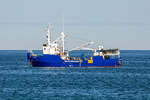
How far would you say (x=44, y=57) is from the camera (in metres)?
122

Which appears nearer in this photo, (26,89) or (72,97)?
(72,97)

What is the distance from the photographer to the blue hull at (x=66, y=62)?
12220 cm

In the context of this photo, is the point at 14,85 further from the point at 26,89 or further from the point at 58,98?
the point at 58,98

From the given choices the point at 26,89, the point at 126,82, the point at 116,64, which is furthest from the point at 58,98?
the point at 116,64

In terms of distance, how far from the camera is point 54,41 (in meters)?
127

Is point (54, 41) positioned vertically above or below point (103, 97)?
above

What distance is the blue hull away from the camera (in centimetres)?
12220

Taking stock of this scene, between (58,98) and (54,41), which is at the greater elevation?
(54,41)

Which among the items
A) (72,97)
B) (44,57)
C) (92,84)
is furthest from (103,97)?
(44,57)

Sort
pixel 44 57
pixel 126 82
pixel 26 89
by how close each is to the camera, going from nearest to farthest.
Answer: pixel 26 89 → pixel 126 82 → pixel 44 57

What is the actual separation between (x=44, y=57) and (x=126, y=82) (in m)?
41.0

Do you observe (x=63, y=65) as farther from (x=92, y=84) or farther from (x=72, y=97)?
(x=72, y=97)

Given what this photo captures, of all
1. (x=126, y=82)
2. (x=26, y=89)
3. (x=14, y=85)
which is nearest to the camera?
(x=26, y=89)

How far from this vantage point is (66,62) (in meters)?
125
